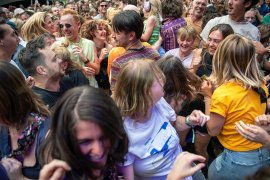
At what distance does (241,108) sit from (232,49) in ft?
1.39

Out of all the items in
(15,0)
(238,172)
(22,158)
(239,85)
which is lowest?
(15,0)

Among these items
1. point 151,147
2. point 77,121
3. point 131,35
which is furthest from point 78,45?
point 77,121

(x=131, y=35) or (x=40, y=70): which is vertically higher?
(x=131, y=35)

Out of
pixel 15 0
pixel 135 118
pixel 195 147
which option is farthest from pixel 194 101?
pixel 15 0

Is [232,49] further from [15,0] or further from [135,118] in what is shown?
[15,0]

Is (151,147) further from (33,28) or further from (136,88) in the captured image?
(33,28)

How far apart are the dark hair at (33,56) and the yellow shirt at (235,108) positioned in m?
1.47

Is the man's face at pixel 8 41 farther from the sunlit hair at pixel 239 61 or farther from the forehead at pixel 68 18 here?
the sunlit hair at pixel 239 61

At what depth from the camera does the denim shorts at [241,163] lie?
2.08 m

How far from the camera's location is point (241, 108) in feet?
6.80

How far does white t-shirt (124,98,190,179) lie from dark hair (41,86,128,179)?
17.9 inches

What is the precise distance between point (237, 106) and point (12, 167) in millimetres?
1458

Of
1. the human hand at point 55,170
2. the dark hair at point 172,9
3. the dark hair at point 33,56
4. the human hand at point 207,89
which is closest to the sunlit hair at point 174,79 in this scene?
the human hand at point 207,89

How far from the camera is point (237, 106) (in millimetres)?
2068
